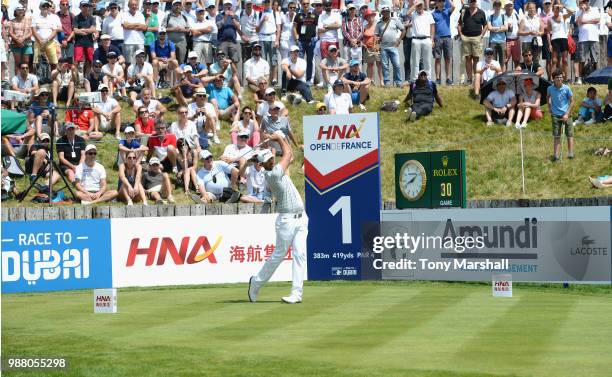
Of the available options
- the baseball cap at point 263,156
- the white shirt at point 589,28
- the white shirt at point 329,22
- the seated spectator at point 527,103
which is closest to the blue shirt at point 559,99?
the seated spectator at point 527,103

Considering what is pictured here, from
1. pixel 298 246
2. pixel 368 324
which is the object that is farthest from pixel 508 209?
pixel 368 324

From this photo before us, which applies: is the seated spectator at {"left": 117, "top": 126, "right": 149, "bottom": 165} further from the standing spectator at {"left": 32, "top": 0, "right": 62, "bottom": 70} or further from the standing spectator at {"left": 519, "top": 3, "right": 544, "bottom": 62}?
the standing spectator at {"left": 519, "top": 3, "right": 544, "bottom": 62}

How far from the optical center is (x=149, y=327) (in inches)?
571

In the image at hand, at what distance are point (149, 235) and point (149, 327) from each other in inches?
298

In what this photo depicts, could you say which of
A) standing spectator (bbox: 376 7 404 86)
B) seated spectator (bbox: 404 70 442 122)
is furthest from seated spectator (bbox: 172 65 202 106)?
seated spectator (bbox: 404 70 442 122)

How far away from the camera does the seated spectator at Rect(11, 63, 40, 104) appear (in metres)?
27.0

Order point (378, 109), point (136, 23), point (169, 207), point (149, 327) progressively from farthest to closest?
point (378, 109)
point (136, 23)
point (169, 207)
point (149, 327)

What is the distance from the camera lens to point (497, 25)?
101 feet

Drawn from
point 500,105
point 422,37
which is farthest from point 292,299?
point 422,37

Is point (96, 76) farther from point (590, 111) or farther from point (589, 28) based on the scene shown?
point (589, 28)

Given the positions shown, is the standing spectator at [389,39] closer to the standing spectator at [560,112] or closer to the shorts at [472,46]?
the shorts at [472,46]

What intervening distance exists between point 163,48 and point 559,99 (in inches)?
407

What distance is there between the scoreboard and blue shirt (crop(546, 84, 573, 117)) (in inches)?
242

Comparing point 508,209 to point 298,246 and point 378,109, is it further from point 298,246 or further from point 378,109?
point 378,109
